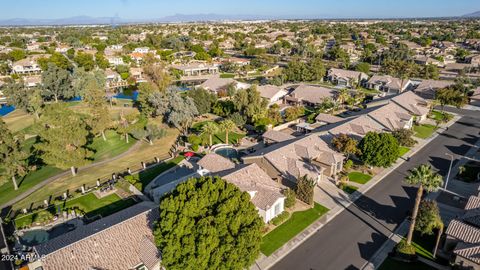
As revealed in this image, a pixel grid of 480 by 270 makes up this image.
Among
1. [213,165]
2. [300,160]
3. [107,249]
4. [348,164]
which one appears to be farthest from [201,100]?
[107,249]

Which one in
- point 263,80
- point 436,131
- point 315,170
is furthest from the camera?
point 263,80

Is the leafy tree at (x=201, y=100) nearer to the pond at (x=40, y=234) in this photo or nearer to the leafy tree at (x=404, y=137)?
the leafy tree at (x=404, y=137)

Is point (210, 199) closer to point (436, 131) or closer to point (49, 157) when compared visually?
point (49, 157)

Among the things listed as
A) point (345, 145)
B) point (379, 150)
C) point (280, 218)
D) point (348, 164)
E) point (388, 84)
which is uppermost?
point (379, 150)

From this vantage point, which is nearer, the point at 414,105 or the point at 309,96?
the point at 414,105

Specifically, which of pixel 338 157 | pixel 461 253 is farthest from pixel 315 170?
pixel 461 253

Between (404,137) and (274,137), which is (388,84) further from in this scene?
(274,137)

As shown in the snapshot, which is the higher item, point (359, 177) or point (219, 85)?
point (219, 85)

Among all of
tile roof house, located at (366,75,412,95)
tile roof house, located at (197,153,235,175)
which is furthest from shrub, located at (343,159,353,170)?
tile roof house, located at (366,75,412,95)
